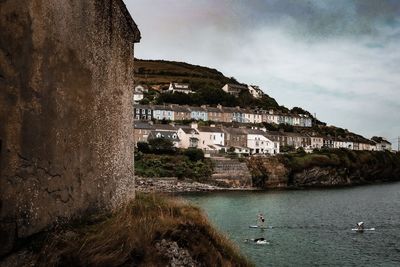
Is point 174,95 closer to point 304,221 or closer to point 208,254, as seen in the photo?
point 304,221

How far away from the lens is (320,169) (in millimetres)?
115062

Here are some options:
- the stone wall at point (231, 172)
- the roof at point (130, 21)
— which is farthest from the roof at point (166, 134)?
the roof at point (130, 21)

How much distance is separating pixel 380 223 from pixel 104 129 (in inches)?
1777

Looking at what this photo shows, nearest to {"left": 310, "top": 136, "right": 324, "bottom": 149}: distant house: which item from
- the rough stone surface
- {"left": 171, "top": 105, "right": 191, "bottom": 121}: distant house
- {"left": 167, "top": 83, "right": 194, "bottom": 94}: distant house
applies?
{"left": 171, "top": 105, "right": 191, "bottom": 121}: distant house

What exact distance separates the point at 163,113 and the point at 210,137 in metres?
25.3

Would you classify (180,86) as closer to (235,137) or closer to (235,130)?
(235,130)

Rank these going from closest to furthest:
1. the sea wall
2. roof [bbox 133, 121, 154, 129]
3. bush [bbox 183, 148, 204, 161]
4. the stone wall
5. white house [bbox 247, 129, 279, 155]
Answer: the stone wall → bush [bbox 183, 148, 204, 161] → the sea wall → roof [bbox 133, 121, 154, 129] → white house [bbox 247, 129, 279, 155]

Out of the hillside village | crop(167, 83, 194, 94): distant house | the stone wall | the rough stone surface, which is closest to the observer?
the rough stone surface

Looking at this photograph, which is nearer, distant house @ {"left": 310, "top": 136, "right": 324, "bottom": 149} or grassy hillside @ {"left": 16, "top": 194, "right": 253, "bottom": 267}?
grassy hillside @ {"left": 16, "top": 194, "right": 253, "bottom": 267}

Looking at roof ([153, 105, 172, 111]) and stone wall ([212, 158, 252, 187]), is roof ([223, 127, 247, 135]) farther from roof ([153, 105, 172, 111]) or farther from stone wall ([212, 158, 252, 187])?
stone wall ([212, 158, 252, 187])

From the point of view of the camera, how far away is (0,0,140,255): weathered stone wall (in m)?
4.57

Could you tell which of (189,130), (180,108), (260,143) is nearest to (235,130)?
(260,143)

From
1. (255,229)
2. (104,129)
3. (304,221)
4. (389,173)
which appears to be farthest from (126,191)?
(389,173)

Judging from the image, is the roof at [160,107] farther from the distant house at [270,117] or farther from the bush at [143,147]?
the bush at [143,147]
